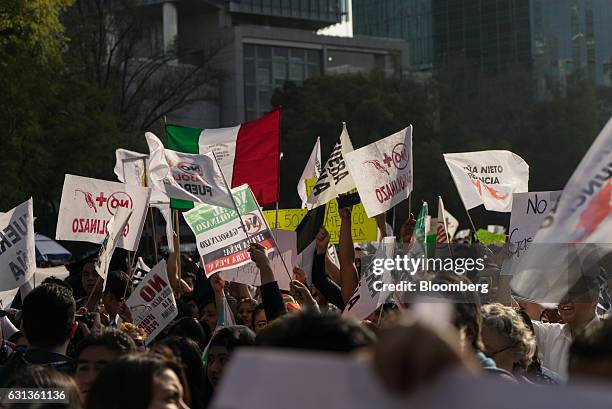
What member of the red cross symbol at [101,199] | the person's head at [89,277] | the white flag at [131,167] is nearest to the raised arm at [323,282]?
the person's head at [89,277]

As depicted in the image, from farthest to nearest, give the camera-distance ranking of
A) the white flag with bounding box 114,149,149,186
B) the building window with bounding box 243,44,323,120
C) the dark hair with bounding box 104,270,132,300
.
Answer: the building window with bounding box 243,44,323,120 → the white flag with bounding box 114,149,149,186 → the dark hair with bounding box 104,270,132,300

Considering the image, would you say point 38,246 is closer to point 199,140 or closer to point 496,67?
point 199,140

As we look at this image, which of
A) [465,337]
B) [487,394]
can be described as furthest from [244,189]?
[487,394]

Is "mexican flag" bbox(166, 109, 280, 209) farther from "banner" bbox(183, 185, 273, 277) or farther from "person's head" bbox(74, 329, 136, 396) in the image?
"person's head" bbox(74, 329, 136, 396)

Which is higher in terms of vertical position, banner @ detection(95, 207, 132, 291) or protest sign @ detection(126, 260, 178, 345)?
banner @ detection(95, 207, 132, 291)

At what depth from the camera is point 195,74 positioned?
38.5 meters

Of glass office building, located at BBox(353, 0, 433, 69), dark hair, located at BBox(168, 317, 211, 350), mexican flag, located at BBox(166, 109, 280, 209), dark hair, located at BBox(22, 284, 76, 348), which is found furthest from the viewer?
glass office building, located at BBox(353, 0, 433, 69)

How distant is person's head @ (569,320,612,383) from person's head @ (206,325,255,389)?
276cm

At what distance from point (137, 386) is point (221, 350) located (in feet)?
5.71

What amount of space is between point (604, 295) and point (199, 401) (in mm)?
2970

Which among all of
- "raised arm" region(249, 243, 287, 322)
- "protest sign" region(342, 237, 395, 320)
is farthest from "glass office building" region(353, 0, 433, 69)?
"raised arm" region(249, 243, 287, 322)

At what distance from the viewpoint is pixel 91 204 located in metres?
10.5

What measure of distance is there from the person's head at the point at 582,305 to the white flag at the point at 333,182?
5.44 m

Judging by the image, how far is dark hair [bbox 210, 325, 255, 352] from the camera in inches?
191
